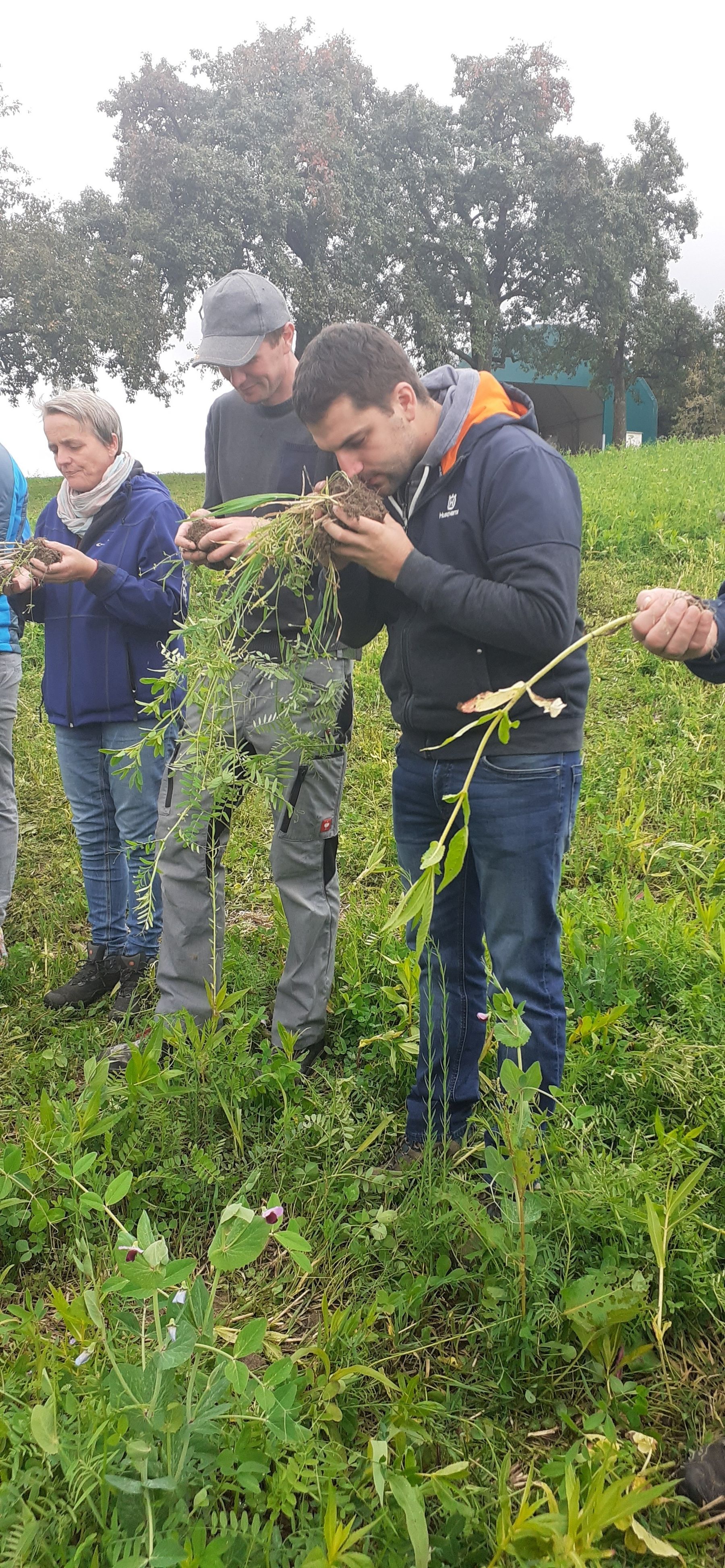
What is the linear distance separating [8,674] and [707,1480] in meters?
3.17

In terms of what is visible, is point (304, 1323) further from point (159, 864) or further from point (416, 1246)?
point (159, 864)

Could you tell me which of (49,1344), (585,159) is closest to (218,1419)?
(49,1344)

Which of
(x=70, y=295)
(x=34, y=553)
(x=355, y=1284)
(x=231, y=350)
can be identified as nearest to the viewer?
(x=355, y=1284)

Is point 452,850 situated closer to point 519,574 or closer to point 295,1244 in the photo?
point 295,1244

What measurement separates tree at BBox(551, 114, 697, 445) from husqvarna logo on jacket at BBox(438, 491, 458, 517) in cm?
3037

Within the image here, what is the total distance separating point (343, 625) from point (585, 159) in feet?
105

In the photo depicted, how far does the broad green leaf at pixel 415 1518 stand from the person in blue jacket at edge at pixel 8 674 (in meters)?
2.75

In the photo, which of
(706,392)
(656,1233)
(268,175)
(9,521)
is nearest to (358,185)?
(268,175)

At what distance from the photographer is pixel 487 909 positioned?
2.22 metres

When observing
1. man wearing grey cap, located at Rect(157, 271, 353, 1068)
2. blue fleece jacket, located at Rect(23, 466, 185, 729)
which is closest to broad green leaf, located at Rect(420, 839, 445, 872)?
man wearing grey cap, located at Rect(157, 271, 353, 1068)

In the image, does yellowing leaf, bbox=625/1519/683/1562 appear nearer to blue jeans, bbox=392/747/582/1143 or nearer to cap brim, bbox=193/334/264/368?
blue jeans, bbox=392/747/582/1143

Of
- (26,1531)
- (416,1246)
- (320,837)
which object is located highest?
(320,837)

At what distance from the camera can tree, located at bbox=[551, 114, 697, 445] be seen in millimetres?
28484

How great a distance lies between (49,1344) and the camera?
6.26 ft
